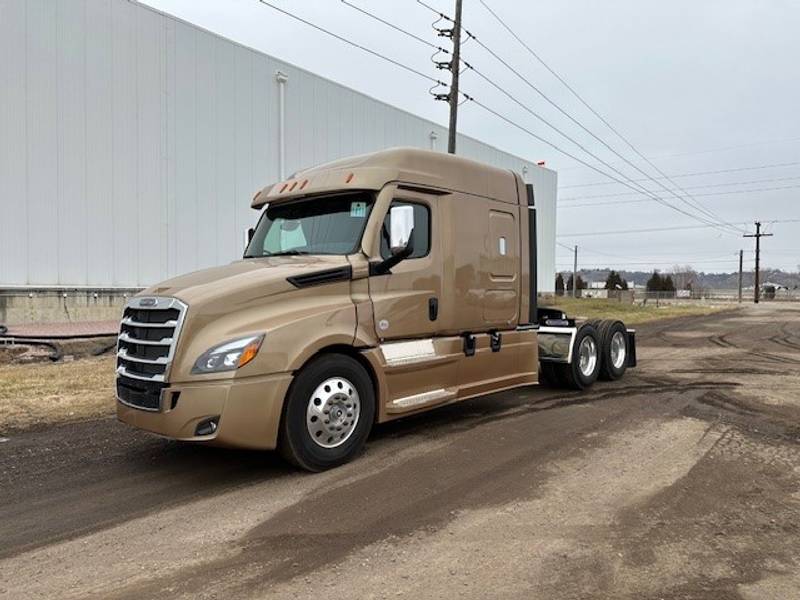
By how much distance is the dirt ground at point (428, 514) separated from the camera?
3.39 m

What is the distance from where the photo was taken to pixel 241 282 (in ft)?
16.5

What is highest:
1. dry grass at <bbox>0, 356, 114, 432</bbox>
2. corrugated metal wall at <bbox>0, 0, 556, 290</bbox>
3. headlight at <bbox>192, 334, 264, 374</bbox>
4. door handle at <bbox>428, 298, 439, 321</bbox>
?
corrugated metal wall at <bbox>0, 0, 556, 290</bbox>

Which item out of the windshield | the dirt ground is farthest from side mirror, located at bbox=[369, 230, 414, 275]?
the dirt ground

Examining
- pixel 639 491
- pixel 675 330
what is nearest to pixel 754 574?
pixel 639 491

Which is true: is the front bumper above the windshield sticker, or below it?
below

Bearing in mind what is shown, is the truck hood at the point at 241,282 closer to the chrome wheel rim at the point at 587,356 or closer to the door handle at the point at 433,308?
the door handle at the point at 433,308

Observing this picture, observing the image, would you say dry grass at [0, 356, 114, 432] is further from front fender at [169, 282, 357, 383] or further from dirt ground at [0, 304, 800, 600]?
front fender at [169, 282, 357, 383]

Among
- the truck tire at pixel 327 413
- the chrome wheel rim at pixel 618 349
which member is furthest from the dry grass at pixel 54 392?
the chrome wheel rim at pixel 618 349

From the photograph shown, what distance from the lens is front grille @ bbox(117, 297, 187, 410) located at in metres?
4.76

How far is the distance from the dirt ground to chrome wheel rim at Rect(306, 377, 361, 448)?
0.33 m

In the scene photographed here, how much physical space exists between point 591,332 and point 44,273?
14.3 metres

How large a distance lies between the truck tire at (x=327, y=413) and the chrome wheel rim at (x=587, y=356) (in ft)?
16.0

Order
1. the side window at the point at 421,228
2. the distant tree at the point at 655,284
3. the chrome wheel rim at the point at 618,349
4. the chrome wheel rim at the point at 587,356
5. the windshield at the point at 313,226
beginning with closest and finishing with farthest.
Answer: the windshield at the point at 313,226 → the side window at the point at 421,228 → the chrome wheel rim at the point at 587,356 → the chrome wheel rim at the point at 618,349 → the distant tree at the point at 655,284

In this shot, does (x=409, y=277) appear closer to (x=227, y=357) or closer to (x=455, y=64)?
(x=227, y=357)
